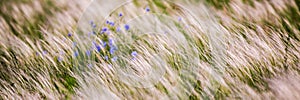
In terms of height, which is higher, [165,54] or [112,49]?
[112,49]

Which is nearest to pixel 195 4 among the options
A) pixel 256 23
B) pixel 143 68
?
pixel 256 23

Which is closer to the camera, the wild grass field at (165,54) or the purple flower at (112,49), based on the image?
the wild grass field at (165,54)

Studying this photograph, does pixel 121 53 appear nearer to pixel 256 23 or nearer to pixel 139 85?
pixel 139 85

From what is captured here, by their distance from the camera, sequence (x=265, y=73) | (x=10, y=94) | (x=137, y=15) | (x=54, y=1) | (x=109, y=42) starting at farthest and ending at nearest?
(x=54, y=1) → (x=137, y=15) → (x=109, y=42) → (x=10, y=94) → (x=265, y=73)

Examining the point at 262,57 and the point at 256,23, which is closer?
the point at 262,57

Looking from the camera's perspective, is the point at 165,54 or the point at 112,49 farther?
the point at 112,49

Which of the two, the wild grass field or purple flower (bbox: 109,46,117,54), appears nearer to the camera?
the wild grass field

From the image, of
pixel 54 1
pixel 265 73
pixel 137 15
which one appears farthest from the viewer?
pixel 54 1

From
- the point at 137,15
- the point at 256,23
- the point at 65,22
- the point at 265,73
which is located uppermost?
the point at 65,22
